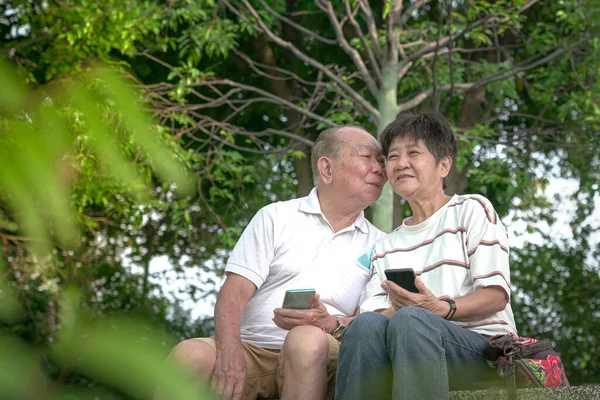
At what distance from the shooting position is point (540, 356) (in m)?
2.76

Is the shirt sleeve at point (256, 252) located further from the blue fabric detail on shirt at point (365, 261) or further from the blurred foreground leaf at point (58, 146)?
the blurred foreground leaf at point (58, 146)

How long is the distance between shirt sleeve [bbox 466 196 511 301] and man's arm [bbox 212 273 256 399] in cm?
88

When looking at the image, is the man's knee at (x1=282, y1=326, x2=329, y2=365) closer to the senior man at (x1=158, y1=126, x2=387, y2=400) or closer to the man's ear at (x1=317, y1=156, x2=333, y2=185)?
the senior man at (x1=158, y1=126, x2=387, y2=400)

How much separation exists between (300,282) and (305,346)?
0.55 m

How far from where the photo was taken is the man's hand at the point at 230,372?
10.3 feet

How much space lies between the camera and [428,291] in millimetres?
2889

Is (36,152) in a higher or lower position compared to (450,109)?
lower

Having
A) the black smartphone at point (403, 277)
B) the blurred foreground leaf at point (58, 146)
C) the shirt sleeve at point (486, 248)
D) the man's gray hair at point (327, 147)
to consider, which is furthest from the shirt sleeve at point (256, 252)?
the blurred foreground leaf at point (58, 146)

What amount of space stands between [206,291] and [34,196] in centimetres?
1081

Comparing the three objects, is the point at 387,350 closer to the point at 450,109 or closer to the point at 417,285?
the point at 417,285

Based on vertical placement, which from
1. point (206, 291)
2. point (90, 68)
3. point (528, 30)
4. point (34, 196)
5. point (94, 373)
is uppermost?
point (528, 30)

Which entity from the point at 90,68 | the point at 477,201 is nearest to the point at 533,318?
the point at 477,201

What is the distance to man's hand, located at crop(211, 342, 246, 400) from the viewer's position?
315 cm

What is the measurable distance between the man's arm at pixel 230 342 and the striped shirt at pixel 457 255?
477mm
